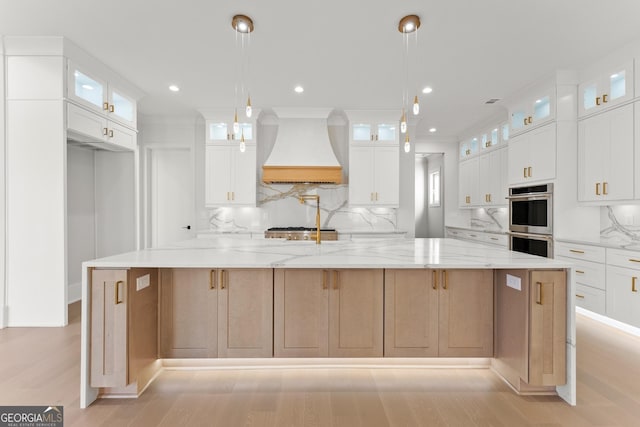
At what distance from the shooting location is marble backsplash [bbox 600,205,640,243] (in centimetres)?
334

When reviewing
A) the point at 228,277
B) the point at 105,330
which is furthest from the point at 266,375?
the point at 105,330

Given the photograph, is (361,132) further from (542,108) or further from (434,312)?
(434,312)

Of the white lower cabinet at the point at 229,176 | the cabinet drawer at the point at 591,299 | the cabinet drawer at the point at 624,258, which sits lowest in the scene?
the cabinet drawer at the point at 591,299

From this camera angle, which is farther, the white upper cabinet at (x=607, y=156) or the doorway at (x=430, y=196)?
the doorway at (x=430, y=196)

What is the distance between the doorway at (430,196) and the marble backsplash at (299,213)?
8.64 ft

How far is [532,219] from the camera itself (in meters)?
4.07

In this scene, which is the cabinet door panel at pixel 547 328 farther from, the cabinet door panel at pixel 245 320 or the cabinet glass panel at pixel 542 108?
the cabinet glass panel at pixel 542 108

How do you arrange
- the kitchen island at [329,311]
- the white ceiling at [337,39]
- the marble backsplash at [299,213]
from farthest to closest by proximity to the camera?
the marble backsplash at [299,213]
the white ceiling at [337,39]
the kitchen island at [329,311]

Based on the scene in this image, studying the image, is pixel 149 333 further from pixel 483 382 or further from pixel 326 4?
pixel 326 4

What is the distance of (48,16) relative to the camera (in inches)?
106

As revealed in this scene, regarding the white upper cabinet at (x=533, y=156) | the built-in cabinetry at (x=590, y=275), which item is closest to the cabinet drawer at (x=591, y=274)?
the built-in cabinetry at (x=590, y=275)

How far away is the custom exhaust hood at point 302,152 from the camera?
503 centimetres

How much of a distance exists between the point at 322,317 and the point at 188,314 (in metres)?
0.91

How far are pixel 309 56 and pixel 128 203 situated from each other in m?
3.36
